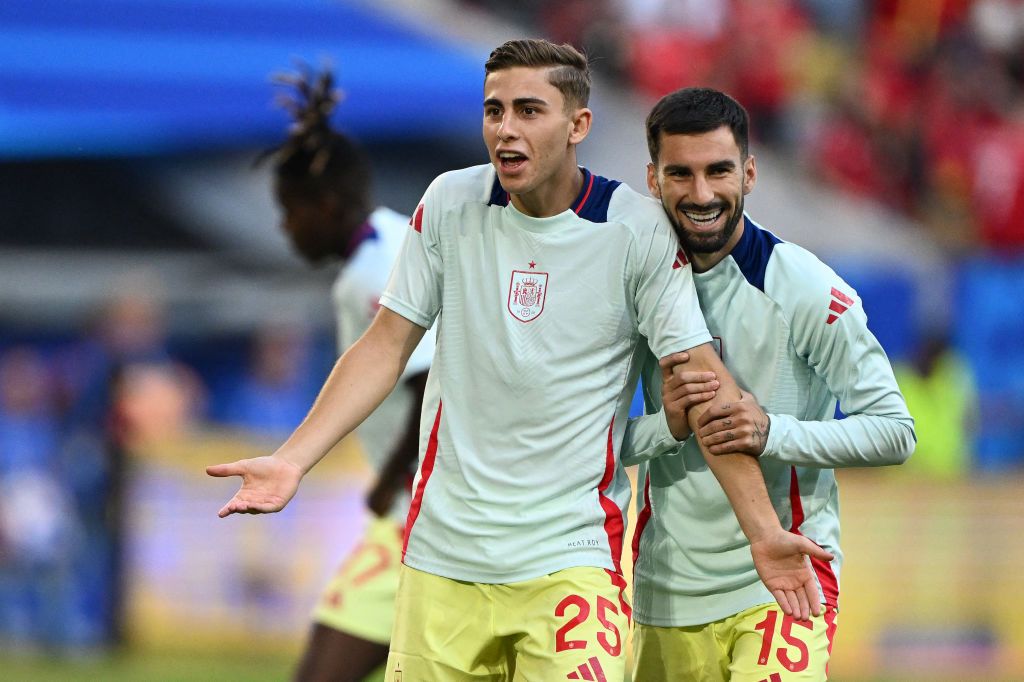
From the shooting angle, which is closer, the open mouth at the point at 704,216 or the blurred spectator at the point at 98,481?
the open mouth at the point at 704,216

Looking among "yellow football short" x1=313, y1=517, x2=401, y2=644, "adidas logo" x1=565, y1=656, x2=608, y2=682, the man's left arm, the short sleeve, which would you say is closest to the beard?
the man's left arm

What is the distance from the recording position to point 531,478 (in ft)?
13.4

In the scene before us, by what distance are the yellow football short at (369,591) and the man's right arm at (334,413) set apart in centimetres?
156

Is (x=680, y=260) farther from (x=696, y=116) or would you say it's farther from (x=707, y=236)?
(x=696, y=116)

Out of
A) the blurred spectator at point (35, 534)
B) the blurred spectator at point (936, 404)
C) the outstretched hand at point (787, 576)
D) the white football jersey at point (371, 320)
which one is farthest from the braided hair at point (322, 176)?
the blurred spectator at point (936, 404)

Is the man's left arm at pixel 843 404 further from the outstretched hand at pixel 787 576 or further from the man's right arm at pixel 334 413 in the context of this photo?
the man's right arm at pixel 334 413

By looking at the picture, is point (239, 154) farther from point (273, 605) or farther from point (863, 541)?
point (863, 541)

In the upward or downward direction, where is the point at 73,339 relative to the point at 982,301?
downward

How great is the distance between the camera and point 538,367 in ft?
13.4

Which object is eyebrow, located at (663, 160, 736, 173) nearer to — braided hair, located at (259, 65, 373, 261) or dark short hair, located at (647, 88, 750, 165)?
dark short hair, located at (647, 88, 750, 165)

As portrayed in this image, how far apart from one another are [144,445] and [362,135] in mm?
4359

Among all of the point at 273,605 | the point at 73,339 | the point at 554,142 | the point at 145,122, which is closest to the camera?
the point at 554,142

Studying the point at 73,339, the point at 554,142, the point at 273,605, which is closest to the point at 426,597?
the point at 554,142

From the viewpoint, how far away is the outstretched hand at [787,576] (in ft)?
13.3
